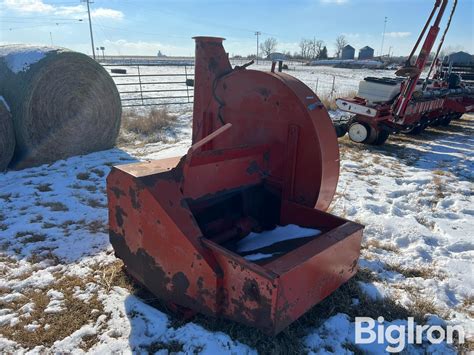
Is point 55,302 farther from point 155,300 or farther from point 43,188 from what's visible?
point 43,188

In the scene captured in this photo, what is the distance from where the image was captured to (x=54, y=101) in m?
6.00

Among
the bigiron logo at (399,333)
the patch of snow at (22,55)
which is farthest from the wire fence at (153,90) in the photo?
the bigiron logo at (399,333)

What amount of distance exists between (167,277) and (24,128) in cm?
450

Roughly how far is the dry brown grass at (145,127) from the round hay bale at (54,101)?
0.95m

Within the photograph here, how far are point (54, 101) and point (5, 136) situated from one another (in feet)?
3.12

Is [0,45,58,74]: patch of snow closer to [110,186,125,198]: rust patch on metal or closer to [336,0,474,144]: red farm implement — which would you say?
[110,186,125,198]: rust patch on metal

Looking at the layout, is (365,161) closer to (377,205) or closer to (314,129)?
(377,205)

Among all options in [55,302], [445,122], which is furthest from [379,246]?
[445,122]

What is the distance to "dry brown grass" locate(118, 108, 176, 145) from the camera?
7783mm

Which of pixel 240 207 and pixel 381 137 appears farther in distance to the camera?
pixel 381 137

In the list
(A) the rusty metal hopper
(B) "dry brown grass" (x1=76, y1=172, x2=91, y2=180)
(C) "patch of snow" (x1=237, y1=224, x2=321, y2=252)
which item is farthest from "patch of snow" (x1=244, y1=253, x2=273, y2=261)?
(B) "dry brown grass" (x1=76, y1=172, x2=91, y2=180)

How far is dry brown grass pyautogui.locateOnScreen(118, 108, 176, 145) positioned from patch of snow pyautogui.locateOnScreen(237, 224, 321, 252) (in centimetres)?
531

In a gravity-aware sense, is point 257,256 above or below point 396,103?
below

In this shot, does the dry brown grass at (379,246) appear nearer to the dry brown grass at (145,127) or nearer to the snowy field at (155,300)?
the snowy field at (155,300)
